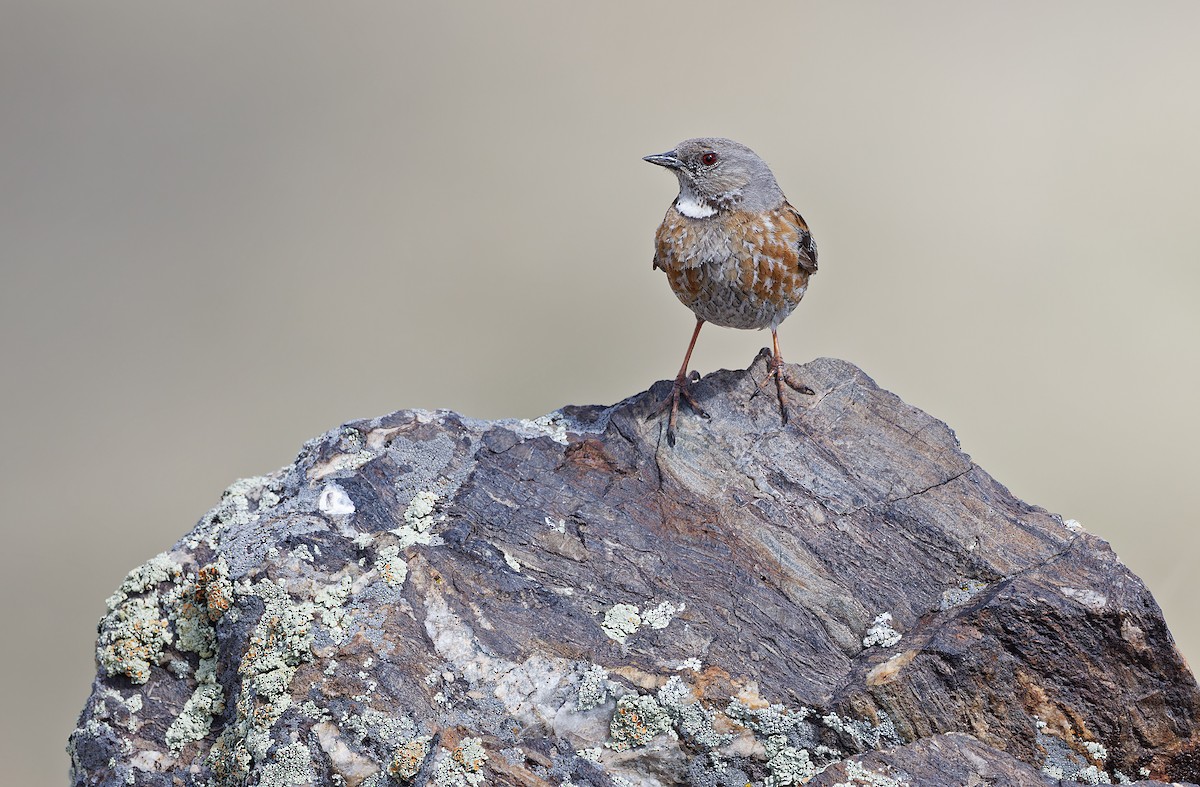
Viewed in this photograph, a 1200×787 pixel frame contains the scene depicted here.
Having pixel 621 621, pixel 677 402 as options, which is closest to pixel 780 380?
pixel 677 402

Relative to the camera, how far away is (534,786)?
396cm

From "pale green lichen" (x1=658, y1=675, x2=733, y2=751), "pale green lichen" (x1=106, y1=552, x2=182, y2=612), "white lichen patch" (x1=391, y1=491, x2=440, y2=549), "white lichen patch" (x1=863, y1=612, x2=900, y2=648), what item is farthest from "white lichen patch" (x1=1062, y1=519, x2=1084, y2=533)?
"pale green lichen" (x1=106, y1=552, x2=182, y2=612)

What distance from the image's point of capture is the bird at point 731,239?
5.89m

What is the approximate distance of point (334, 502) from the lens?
4891 mm

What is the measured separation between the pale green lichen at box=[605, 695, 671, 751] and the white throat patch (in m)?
3.04

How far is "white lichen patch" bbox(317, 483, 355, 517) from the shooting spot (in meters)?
4.84

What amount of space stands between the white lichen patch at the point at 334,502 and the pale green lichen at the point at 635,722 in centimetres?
167

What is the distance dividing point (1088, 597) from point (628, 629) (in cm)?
206

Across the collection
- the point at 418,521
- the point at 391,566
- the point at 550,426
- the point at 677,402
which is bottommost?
the point at 391,566

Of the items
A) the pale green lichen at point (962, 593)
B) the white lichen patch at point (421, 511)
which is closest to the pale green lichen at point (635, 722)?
the white lichen patch at point (421, 511)

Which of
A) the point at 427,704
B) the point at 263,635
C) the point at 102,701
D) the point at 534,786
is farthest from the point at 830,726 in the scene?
the point at 102,701

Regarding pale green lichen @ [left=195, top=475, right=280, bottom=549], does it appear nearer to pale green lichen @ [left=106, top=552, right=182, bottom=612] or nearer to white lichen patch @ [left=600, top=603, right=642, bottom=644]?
pale green lichen @ [left=106, top=552, right=182, bottom=612]

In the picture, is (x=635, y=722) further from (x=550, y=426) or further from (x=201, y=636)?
(x=201, y=636)

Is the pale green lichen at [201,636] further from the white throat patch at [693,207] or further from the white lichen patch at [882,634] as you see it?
the white throat patch at [693,207]
